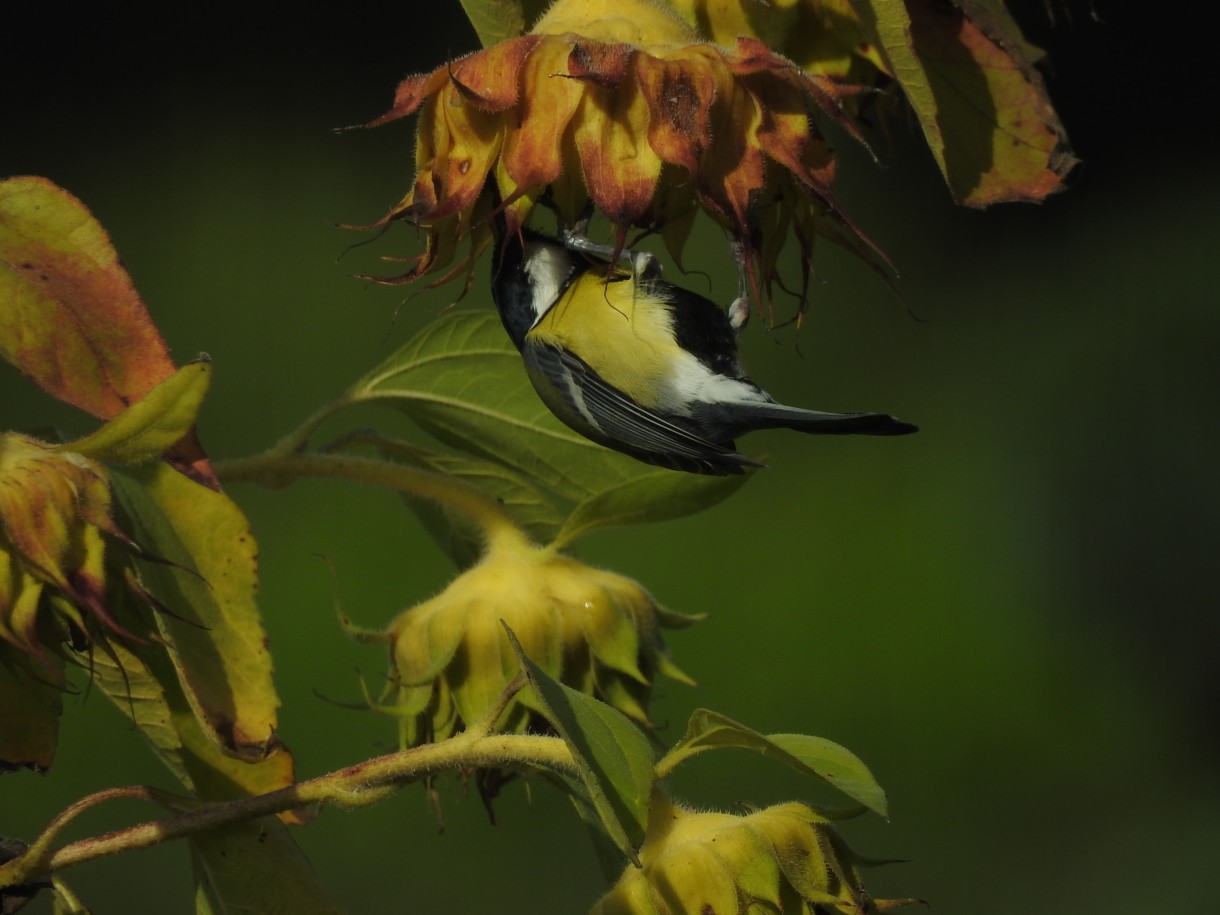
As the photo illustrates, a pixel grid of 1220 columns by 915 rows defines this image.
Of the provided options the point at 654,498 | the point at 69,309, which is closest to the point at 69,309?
the point at 69,309

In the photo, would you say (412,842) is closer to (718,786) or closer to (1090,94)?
(718,786)

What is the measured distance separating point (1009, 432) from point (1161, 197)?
681 mm

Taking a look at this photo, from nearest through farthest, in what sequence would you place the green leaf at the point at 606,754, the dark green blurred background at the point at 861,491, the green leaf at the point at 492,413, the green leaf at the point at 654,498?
1. the green leaf at the point at 606,754
2. the green leaf at the point at 654,498
3. the green leaf at the point at 492,413
4. the dark green blurred background at the point at 861,491

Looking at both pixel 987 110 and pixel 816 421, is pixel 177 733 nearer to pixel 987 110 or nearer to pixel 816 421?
pixel 816 421

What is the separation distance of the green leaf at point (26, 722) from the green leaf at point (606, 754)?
0.26 meters

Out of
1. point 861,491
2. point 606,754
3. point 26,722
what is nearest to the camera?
point 606,754

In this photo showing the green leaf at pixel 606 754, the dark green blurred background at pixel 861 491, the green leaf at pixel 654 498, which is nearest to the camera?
the green leaf at pixel 606 754

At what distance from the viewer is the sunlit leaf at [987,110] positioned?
2.83ft

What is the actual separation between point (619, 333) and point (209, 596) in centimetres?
26

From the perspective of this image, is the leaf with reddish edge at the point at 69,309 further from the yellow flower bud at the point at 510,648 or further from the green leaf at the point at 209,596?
the yellow flower bud at the point at 510,648

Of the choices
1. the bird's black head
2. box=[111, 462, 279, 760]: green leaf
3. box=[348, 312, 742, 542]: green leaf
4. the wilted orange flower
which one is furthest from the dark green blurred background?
the wilted orange flower

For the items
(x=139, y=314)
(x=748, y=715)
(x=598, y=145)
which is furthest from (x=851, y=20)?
(x=748, y=715)

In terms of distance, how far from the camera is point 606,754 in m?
0.67

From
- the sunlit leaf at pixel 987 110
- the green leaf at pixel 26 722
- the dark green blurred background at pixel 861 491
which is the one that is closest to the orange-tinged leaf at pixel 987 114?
the sunlit leaf at pixel 987 110
